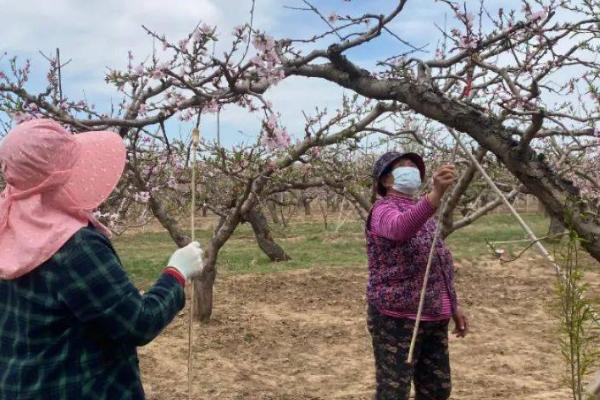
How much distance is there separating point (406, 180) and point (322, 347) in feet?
11.3

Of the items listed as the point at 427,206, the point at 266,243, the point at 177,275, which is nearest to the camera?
the point at 177,275

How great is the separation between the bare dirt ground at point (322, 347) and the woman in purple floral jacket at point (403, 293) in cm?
182

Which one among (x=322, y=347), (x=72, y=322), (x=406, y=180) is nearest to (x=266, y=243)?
(x=322, y=347)

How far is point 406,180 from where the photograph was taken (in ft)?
9.21

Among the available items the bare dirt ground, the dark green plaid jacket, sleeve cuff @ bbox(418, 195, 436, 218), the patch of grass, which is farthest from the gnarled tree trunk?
the dark green plaid jacket

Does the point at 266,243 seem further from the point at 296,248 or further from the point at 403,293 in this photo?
the point at 403,293

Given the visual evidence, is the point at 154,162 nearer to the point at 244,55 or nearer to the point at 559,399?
the point at 244,55

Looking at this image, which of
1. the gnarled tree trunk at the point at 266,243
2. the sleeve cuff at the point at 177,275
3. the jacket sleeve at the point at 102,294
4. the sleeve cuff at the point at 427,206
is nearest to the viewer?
the jacket sleeve at the point at 102,294

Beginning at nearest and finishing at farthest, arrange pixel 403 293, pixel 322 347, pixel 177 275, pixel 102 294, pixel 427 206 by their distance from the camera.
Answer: pixel 102 294
pixel 177 275
pixel 427 206
pixel 403 293
pixel 322 347

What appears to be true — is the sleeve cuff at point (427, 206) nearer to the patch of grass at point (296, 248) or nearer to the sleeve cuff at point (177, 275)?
the sleeve cuff at point (177, 275)

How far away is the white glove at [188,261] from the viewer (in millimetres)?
1813

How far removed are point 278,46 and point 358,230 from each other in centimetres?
1588

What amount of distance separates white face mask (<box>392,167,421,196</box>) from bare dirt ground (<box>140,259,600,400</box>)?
7.40ft

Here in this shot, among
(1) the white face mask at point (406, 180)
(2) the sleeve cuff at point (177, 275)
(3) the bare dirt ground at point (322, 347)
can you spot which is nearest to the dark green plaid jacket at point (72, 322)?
(2) the sleeve cuff at point (177, 275)
